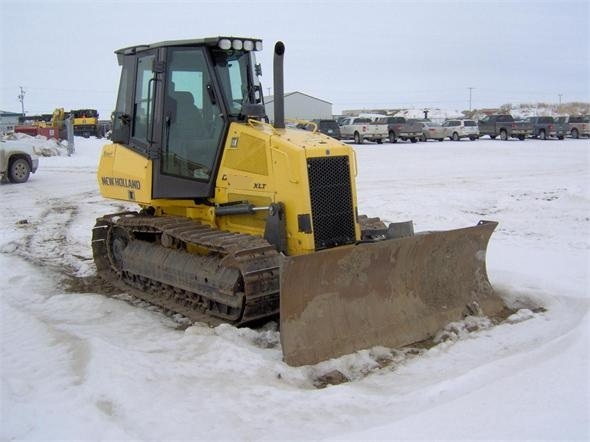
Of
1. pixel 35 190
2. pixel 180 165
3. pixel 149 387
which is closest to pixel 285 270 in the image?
pixel 149 387

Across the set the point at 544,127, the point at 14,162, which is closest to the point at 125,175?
the point at 14,162

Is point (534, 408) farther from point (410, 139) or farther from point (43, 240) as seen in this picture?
point (410, 139)

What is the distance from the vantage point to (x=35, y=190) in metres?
17.5

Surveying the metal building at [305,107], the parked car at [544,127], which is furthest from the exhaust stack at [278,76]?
the metal building at [305,107]

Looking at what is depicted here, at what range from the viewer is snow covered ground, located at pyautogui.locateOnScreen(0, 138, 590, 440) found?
3889mm

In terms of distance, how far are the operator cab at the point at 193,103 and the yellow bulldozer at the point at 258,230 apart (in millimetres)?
15

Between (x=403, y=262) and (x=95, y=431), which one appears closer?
(x=95, y=431)

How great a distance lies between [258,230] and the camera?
655 centimetres

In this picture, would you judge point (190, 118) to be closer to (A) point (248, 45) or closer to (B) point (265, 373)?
(A) point (248, 45)

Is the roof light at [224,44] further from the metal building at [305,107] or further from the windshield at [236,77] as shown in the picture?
the metal building at [305,107]

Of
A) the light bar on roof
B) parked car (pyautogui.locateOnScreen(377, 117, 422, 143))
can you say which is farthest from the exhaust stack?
parked car (pyautogui.locateOnScreen(377, 117, 422, 143))

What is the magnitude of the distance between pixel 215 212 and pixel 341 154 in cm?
161

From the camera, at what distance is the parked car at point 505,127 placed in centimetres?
4059

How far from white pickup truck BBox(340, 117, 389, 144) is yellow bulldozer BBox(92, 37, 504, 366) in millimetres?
30820
